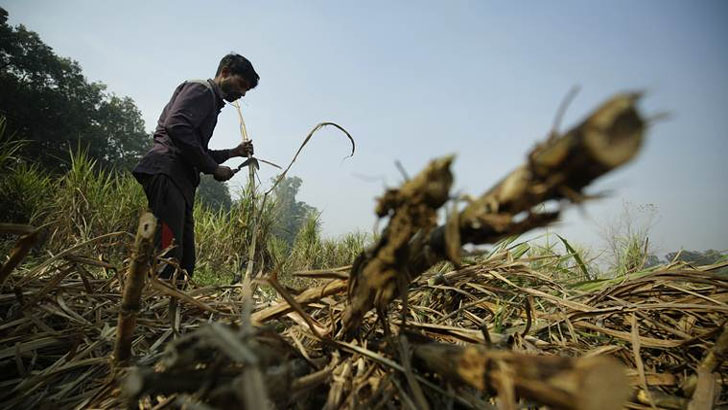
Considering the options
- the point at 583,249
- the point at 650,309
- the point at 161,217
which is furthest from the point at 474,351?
the point at 583,249

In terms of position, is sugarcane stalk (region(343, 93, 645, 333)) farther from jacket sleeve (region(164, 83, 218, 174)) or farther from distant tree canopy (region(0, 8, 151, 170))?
distant tree canopy (region(0, 8, 151, 170))

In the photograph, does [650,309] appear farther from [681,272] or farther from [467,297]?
[467,297]

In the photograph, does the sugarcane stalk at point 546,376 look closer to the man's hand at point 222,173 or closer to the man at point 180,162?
the man at point 180,162

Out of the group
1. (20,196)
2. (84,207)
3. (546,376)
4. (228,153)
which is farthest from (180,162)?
(20,196)

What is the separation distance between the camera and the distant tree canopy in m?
15.6

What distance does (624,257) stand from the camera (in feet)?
9.56

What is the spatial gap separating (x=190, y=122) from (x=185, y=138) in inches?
5.8

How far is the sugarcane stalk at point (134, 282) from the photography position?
22.2 inches

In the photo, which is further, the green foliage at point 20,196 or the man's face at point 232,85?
the green foliage at point 20,196

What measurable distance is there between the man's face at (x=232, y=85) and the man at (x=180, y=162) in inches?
5.0

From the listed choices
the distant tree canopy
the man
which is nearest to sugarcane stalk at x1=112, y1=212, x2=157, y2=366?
the man

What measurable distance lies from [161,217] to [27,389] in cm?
164

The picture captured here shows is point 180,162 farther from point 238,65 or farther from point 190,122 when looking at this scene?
point 238,65

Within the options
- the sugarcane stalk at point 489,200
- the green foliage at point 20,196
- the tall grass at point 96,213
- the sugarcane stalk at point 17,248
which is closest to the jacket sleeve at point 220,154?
the tall grass at point 96,213
